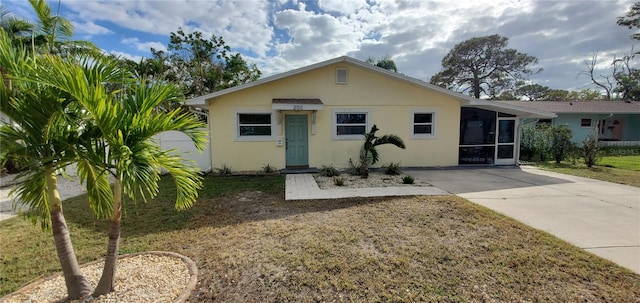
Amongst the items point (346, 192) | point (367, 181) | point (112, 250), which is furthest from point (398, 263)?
point (367, 181)

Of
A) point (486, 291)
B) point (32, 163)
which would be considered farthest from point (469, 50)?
point (32, 163)

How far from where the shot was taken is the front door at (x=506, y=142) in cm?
1109

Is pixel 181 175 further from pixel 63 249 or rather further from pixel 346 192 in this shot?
pixel 346 192

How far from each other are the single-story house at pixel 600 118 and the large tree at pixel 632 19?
9.52 m

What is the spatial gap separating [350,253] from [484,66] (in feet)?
121

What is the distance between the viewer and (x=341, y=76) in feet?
32.4

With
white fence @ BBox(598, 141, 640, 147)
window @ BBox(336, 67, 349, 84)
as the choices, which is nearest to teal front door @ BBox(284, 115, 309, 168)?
window @ BBox(336, 67, 349, 84)

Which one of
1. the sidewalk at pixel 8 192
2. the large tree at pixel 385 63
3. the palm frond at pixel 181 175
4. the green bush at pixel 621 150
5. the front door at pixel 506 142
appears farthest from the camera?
the large tree at pixel 385 63

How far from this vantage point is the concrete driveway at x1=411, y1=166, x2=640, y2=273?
3.83 metres

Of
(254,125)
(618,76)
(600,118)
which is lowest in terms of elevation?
(254,125)

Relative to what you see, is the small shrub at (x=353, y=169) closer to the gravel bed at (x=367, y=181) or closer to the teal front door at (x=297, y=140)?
the gravel bed at (x=367, y=181)

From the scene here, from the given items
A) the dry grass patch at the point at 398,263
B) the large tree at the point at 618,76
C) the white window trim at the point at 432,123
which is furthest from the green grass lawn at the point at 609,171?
the large tree at the point at 618,76

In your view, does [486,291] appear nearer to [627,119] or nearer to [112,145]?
[112,145]

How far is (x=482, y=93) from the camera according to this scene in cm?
3366
